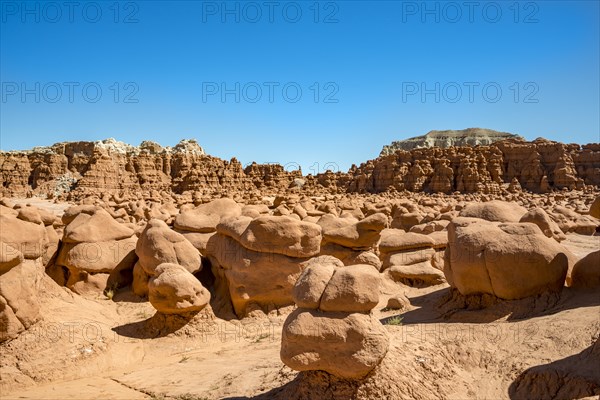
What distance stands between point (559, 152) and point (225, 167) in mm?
39336

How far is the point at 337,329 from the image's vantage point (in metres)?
5.12

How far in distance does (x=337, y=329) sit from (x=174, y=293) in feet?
13.1

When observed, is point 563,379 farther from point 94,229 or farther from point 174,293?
point 94,229

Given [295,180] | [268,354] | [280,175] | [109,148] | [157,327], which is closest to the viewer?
[268,354]

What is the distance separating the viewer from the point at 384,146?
9044cm

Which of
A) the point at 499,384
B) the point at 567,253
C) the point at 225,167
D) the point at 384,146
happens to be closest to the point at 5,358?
the point at 499,384

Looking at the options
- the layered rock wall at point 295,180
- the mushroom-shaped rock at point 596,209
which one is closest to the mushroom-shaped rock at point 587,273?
the mushroom-shaped rock at point 596,209

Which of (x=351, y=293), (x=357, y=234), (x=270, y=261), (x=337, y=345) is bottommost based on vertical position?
(x=337, y=345)

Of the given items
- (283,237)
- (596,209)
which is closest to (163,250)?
(283,237)

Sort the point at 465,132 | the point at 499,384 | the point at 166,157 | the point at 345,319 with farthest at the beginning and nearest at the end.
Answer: the point at 465,132 → the point at 166,157 → the point at 499,384 → the point at 345,319

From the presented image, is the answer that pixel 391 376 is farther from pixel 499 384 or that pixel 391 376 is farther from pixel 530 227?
pixel 530 227

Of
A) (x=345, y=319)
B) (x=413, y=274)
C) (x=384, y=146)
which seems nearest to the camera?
(x=345, y=319)

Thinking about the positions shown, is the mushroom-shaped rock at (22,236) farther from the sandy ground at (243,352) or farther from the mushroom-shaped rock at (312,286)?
the mushroom-shaped rock at (312,286)

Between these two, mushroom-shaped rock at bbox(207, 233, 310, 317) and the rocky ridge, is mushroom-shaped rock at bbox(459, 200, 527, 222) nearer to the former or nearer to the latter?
mushroom-shaped rock at bbox(207, 233, 310, 317)
